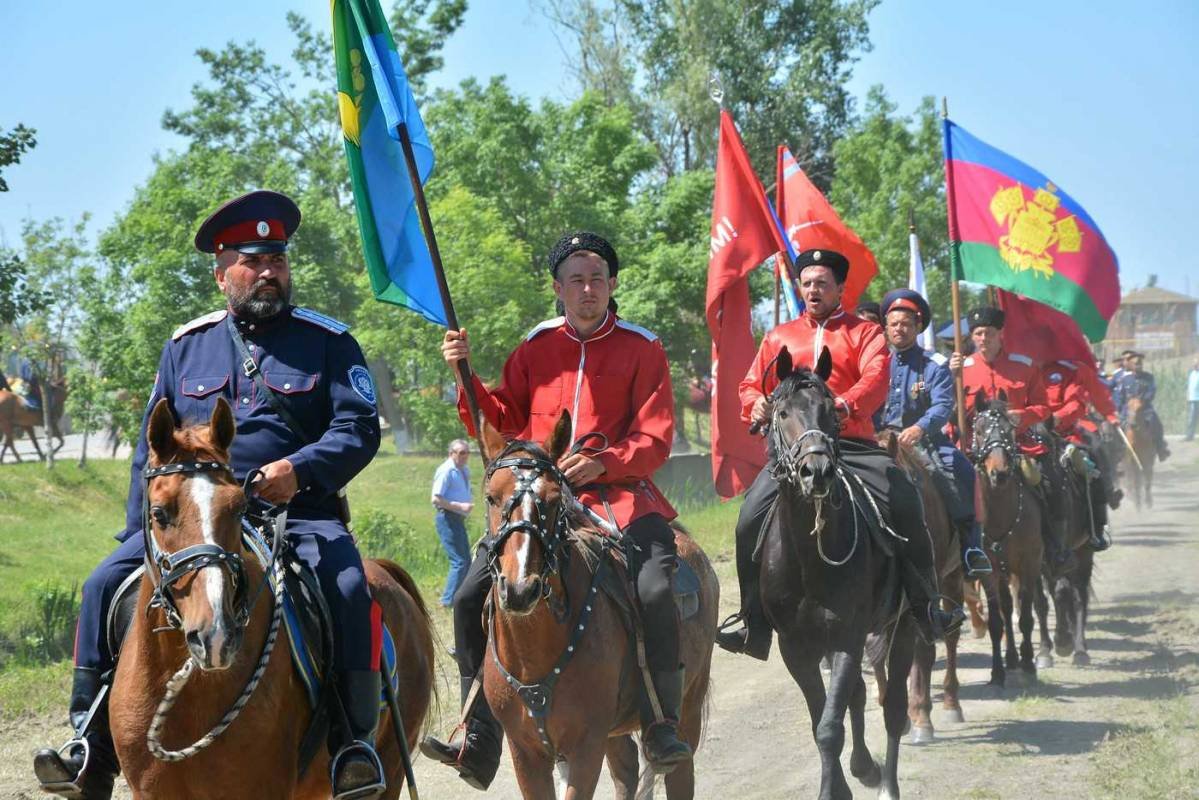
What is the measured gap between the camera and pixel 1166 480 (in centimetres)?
3662

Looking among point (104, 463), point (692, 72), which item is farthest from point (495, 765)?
point (692, 72)

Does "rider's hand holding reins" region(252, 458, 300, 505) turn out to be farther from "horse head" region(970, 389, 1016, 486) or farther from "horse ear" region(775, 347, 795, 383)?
"horse head" region(970, 389, 1016, 486)

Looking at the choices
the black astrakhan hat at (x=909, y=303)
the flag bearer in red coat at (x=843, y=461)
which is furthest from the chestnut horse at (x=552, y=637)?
the black astrakhan hat at (x=909, y=303)

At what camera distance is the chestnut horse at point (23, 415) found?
1102 inches

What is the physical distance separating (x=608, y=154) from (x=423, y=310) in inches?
862

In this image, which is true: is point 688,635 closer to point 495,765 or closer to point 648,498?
point 648,498

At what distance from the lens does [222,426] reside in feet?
15.6

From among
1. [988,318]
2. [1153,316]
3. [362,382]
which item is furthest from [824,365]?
[1153,316]

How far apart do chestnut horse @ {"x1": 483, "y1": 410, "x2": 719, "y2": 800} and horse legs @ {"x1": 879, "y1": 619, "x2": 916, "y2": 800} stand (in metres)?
2.63

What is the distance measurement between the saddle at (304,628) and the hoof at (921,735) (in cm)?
613

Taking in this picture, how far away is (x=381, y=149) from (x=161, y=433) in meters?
2.51

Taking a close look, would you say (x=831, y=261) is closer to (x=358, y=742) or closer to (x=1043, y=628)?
(x=358, y=742)

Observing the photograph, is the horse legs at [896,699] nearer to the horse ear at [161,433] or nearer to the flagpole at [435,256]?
the flagpole at [435,256]

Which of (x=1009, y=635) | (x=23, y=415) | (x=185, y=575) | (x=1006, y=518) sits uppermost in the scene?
(x=23, y=415)
